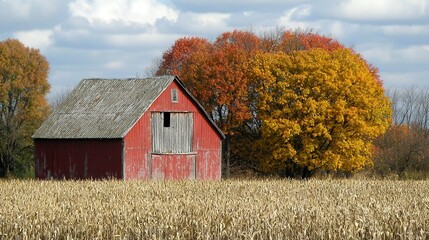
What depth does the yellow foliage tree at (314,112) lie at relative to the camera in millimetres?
55781

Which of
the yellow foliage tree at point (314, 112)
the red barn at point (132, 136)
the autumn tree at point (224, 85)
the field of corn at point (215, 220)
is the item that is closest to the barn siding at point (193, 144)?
the red barn at point (132, 136)

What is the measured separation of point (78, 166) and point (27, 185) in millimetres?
11693

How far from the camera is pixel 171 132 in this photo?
160ft

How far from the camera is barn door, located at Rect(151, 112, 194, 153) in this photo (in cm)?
4822

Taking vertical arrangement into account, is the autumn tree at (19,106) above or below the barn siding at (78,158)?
above

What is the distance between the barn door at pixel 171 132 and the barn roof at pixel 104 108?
1011 mm

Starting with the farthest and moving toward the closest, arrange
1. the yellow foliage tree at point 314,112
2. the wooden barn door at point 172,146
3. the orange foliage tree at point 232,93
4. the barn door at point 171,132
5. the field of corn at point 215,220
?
1. the orange foliage tree at point 232,93
2. the yellow foliage tree at point 314,112
3. the barn door at point 171,132
4. the wooden barn door at point 172,146
5. the field of corn at point 215,220

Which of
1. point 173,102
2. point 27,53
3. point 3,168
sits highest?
point 27,53

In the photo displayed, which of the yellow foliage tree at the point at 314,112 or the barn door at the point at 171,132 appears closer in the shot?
the barn door at the point at 171,132

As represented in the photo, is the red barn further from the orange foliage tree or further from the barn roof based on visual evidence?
the orange foliage tree

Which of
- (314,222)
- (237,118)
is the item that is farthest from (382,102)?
(314,222)

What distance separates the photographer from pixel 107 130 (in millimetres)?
48000

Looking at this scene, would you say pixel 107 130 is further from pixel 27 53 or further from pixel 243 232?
pixel 243 232

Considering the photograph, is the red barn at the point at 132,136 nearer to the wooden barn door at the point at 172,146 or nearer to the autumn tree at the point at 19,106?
the wooden barn door at the point at 172,146
